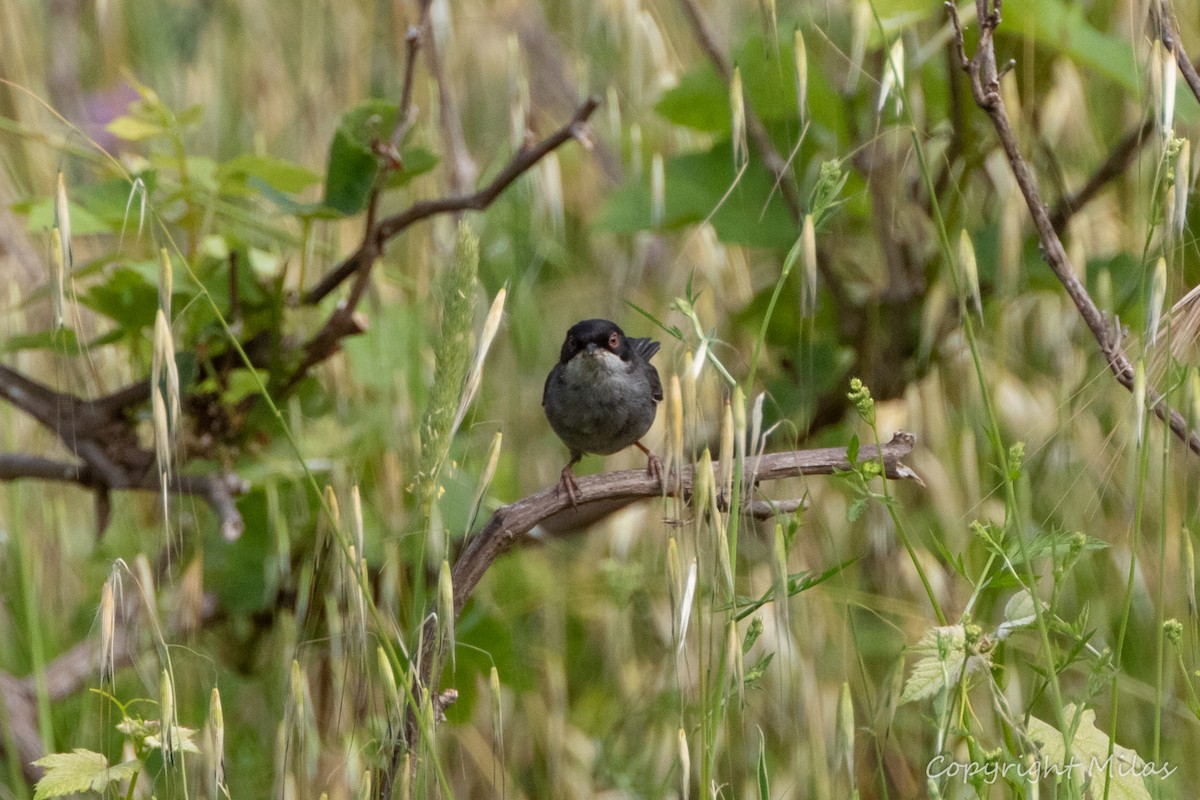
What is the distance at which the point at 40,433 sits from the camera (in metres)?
3.68

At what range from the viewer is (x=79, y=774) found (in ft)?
6.08

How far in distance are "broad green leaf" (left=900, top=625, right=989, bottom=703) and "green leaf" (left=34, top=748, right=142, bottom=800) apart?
1.19 m

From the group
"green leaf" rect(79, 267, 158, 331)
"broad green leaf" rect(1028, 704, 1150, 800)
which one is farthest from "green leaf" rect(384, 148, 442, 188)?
"broad green leaf" rect(1028, 704, 1150, 800)

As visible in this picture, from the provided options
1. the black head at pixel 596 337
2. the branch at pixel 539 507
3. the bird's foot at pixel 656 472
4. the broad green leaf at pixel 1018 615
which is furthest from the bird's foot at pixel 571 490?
the black head at pixel 596 337

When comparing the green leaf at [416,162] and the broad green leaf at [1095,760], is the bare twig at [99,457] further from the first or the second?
the broad green leaf at [1095,760]

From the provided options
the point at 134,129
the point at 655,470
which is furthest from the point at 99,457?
the point at 655,470

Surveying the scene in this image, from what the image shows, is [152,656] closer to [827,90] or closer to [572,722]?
[572,722]

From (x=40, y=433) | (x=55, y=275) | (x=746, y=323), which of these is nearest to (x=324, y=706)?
(x=40, y=433)

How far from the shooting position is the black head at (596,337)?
11.8 ft

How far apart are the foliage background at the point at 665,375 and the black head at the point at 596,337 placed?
209 mm

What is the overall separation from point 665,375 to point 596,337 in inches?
9.4

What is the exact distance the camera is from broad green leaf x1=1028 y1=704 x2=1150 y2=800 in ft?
5.91

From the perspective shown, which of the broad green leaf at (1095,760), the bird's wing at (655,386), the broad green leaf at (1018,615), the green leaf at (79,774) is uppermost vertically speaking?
the bird's wing at (655,386)

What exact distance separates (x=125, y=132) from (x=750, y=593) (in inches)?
76.3
